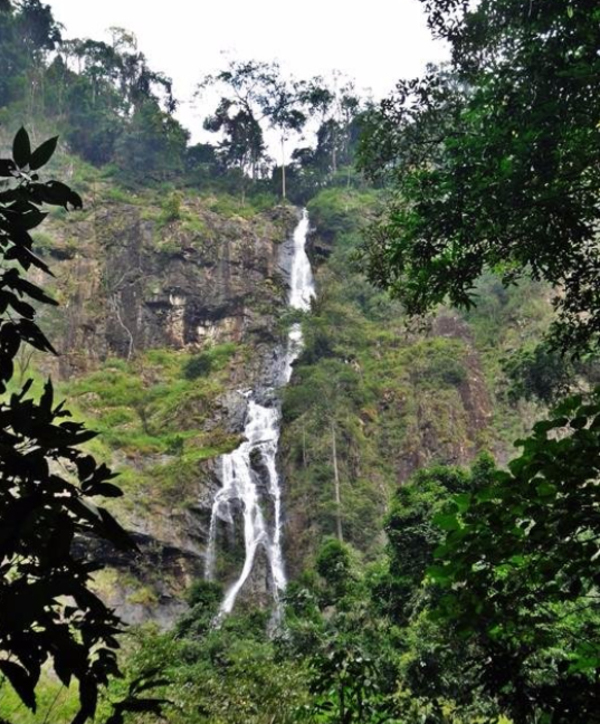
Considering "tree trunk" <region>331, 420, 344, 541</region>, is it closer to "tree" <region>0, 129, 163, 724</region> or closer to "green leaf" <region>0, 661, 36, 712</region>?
"tree" <region>0, 129, 163, 724</region>

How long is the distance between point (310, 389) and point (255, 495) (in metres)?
4.94

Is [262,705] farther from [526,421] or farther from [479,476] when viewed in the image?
[526,421]

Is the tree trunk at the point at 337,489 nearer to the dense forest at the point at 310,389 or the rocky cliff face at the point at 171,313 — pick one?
the dense forest at the point at 310,389

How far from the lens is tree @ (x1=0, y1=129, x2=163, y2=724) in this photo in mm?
1092

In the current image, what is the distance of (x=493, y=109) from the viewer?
16.5 feet

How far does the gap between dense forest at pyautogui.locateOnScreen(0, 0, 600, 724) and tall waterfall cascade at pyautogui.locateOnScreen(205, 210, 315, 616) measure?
14cm

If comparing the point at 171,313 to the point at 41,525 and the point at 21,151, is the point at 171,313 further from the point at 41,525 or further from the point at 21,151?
the point at 41,525

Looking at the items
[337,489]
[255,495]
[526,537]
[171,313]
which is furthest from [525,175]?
[171,313]

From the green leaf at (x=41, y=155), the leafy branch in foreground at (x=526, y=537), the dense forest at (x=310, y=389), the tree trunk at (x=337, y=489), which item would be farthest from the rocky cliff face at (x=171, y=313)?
the green leaf at (x=41, y=155)

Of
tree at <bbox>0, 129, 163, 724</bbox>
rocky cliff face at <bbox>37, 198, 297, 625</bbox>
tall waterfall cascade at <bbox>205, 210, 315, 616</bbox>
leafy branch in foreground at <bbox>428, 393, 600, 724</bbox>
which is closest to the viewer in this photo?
tree at <bbox>0, 129, 163, 724</bbox>

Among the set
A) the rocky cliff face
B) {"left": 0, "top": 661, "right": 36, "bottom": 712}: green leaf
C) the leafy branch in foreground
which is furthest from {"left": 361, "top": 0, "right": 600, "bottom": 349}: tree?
the rocky cliff face

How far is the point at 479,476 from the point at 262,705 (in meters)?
7.75

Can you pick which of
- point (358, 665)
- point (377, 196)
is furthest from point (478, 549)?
point (377, 196)

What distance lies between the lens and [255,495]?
2284 centimetres
